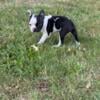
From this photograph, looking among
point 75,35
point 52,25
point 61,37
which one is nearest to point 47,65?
point 61,37

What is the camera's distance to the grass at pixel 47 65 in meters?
4.38

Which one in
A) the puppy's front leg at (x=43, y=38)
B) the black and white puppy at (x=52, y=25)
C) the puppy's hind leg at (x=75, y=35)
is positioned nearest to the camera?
the black and white puppy at (x=52, y=25)

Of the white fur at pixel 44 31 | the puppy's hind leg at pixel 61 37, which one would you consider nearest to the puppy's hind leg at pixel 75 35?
the puppy's hind leg at pixel 61 37

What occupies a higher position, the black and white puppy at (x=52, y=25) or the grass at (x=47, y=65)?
the black and white puppy at (x=52, y=25)

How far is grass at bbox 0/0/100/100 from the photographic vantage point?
4.38 metres

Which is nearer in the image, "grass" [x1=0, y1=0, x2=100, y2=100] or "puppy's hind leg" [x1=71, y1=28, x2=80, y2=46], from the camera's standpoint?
"grass" [x1=0, y1=0, x2=100, y2=100]

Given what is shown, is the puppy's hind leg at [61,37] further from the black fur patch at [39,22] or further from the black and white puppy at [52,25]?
the black fur patch at [39,22]

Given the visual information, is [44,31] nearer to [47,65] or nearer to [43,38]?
[43,38]

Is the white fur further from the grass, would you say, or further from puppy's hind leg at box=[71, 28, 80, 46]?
puppy's hind leg at box=[71, 28, 80, 46]

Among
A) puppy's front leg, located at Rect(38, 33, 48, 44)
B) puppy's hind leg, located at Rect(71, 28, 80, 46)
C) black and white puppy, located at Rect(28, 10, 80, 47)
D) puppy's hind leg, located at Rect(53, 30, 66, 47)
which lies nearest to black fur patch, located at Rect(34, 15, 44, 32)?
black and white puppy, located at Rect(28, 10, 80, 47)

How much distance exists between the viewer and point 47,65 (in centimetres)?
501

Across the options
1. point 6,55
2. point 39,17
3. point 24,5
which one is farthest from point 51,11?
point 6,55

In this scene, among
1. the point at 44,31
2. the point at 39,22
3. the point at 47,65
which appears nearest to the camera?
the point at 47,65

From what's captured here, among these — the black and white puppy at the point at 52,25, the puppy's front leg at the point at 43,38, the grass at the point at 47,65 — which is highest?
the black and white puppy at the point at 52,25
